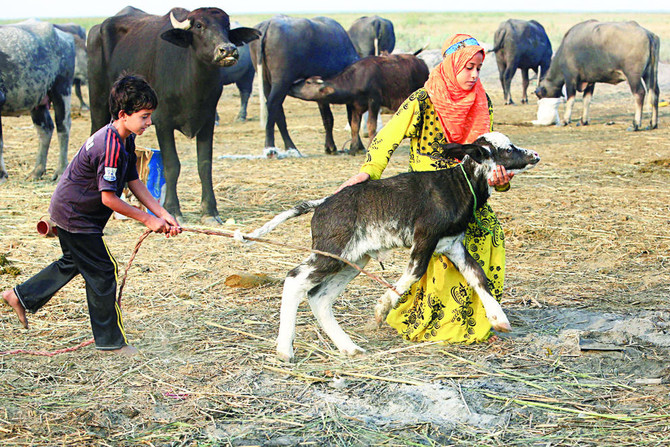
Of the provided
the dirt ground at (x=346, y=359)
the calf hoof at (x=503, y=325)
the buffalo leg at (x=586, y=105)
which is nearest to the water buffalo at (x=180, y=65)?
the dirt ground at (x=346, y=359)

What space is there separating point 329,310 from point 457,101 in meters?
1.42

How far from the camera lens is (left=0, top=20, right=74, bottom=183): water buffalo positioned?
31.8 ft

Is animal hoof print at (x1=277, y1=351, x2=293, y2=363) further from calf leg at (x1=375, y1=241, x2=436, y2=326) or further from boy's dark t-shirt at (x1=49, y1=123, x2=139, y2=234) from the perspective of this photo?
boy's dark t-shirt at (x1=49, y1=123, x2=139, y2=234)

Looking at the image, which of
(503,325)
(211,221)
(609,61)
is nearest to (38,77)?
(211,221)

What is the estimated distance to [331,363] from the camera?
4141 mm

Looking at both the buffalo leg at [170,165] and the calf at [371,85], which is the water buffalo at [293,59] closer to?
the calf at [371,85]

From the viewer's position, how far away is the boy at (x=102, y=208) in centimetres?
405

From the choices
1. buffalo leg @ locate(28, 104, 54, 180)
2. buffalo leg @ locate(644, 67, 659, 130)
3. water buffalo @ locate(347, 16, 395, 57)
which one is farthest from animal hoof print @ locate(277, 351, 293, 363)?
water buffalo @ locate(347, 16, 395, 57)

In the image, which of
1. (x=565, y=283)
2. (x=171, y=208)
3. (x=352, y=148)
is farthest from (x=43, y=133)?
(x=565, y=283)

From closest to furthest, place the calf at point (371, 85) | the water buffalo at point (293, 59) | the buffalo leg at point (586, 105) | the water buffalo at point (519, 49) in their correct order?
1. the calf at point (371, 85)
2. the water buffalo at point (293, 59)
3. the buffalo leg at point (586, 105)
4. the water buffalo at point (519, 49)

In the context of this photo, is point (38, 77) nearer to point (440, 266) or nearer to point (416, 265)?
point (440, 266)

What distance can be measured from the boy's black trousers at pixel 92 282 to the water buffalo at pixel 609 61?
12.9m

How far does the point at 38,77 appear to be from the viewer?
392 inches

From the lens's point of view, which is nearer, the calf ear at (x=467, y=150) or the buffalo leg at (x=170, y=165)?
the calf ear at (x=467, y=150)
